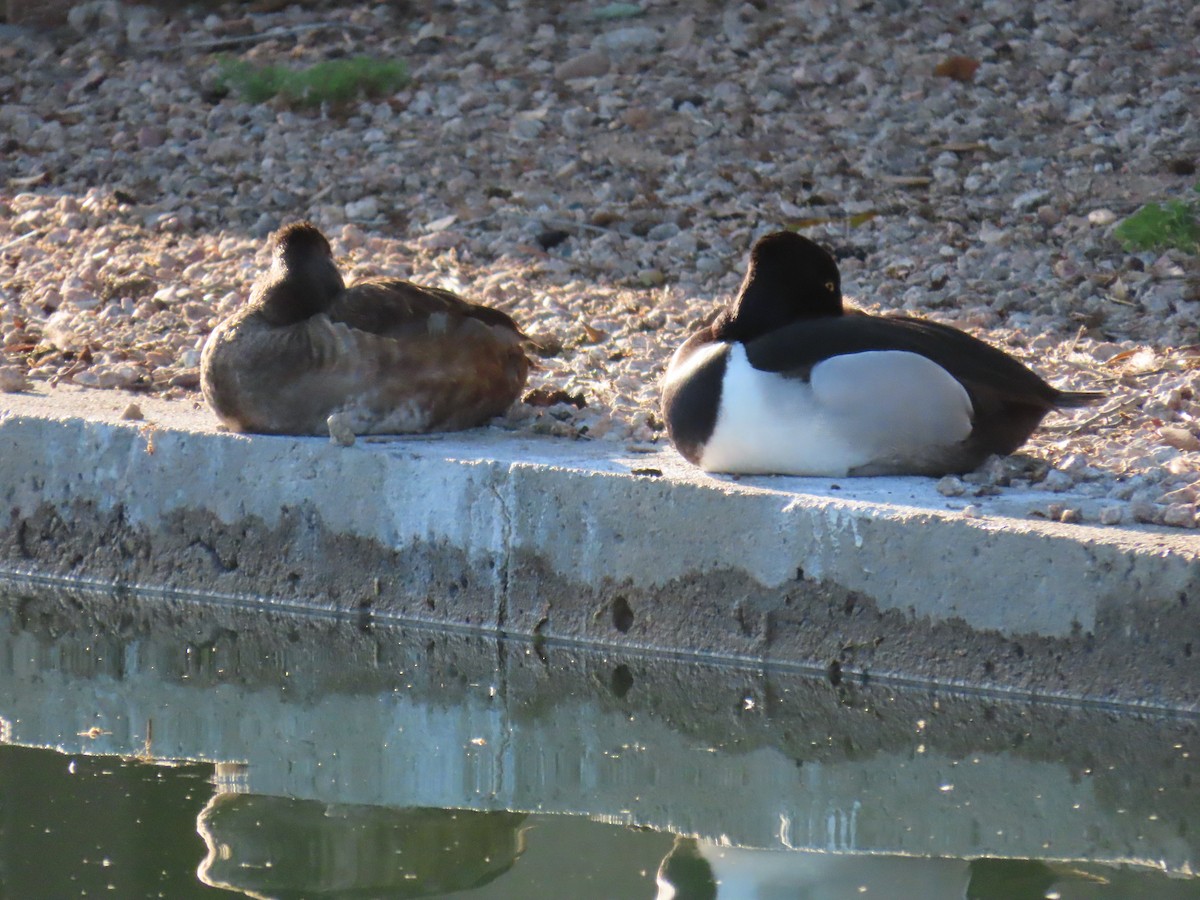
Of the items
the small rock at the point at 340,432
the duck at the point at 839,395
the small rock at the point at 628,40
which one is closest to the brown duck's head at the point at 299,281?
the small rock at the point at 340,432

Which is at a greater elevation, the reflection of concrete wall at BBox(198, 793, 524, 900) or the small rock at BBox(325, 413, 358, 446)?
the small rock at BBox(325, 413, 358, 446)

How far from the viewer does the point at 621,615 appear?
18.1 ft

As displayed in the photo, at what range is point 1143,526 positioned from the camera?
5055mm

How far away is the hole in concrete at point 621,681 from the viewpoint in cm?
534

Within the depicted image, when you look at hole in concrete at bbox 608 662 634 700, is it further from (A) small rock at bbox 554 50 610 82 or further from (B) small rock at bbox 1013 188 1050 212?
(A) small rock at bbox 554 50 610 82

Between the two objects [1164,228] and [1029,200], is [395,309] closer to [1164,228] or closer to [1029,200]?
[1164,228]

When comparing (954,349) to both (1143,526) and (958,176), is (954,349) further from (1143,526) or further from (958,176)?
(958,176)

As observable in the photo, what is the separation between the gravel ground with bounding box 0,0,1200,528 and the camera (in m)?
7.12

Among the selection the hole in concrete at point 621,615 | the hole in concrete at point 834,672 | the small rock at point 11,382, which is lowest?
the hole in concrete at point 834,672

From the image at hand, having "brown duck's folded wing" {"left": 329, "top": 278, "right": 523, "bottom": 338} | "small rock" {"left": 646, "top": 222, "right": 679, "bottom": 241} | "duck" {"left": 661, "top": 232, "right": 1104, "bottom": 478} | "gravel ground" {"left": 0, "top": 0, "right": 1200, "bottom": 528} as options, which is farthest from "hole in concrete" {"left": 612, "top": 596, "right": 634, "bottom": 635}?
"small rock" {"left": 646, "top": 222, "right": 679, "bottom": 241}

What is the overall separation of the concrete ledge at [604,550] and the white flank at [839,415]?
0.10 m

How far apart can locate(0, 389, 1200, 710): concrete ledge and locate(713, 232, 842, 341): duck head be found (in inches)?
20.0

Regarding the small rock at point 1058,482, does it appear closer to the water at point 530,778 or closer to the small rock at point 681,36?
the water at point 530,778

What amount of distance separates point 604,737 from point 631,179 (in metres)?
4.64
